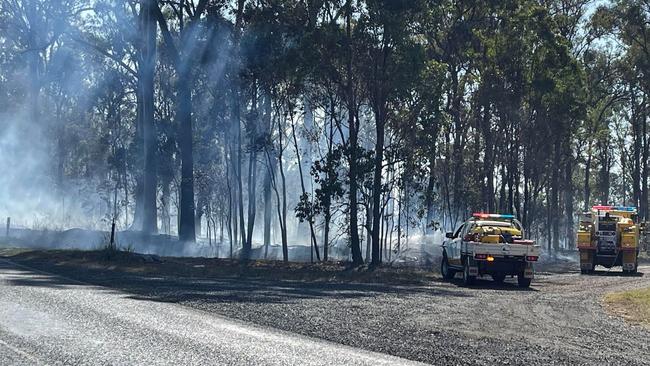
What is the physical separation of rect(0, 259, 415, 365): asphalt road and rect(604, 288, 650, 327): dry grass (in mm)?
8332

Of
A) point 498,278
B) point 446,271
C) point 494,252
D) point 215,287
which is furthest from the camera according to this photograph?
point 446,271

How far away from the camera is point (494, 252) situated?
97.8ft

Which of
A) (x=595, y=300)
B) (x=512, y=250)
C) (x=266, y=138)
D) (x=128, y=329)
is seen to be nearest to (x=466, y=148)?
(x=266, y=138)

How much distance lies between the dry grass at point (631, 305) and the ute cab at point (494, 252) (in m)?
3.38

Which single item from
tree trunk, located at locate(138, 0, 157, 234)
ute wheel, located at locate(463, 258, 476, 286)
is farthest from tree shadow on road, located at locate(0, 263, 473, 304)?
tree trunk, located at locate(138, 0, 157, 234)

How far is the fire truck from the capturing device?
3962 centimetres

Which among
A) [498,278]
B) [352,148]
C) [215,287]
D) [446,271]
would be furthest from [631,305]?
[352,148]

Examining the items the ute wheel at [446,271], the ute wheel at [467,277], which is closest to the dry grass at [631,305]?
the ute wheel at [467,277]

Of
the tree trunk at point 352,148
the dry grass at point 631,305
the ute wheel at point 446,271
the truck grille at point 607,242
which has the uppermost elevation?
the tree trunk at point 352,148

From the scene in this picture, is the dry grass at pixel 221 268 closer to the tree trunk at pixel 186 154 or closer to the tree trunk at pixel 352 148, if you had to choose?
the tree trunk at pixel 352 148

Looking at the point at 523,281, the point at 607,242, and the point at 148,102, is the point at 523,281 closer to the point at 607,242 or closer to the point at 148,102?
the point at 607,242

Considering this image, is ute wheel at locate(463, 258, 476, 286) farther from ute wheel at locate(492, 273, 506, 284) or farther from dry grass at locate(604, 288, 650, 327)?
dry grass at locate(604, 288, 650, 327)

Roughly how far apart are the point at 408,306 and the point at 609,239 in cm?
2139

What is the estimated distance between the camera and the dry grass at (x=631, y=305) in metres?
20.4
